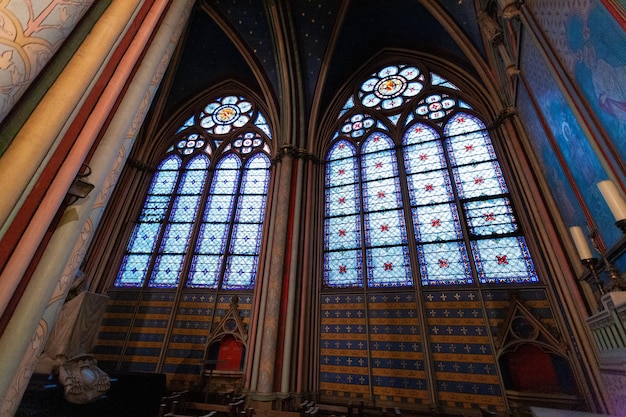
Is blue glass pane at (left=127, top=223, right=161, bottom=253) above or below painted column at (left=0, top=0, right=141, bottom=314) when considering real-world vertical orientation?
above

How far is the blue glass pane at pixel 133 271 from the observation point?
7312 millimetres

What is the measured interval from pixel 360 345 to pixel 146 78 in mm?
5613

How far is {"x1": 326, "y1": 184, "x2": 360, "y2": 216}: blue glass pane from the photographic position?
7289 mm

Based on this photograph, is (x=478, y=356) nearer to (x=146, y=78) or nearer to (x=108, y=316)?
(x=146, y=78)

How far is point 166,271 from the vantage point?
7.40m

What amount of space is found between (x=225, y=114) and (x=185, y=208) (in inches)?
151

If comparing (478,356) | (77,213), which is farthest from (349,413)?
(77,213)

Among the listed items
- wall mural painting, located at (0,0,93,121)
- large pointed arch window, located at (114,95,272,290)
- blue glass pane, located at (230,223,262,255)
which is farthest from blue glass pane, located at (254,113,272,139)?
wall mural painting, located at (0,0,93,121)

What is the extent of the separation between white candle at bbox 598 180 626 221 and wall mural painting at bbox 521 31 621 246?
2.20 feet

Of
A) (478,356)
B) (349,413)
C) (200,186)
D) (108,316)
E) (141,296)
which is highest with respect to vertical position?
(200,186)

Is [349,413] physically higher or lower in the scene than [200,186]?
lower

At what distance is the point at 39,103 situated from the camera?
70.2 inches

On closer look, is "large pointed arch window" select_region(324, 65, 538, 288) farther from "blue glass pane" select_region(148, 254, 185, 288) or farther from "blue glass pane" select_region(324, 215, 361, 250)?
"blue glass pane" select_region(148, 254, 185, 288)

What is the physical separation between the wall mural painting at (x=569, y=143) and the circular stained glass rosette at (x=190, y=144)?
8.95 metres
